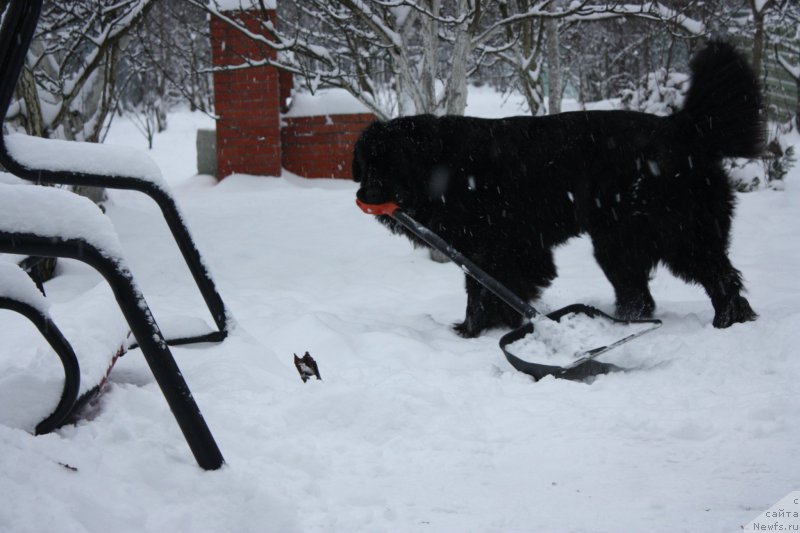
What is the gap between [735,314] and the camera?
115 inches

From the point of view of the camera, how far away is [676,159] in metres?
2.97

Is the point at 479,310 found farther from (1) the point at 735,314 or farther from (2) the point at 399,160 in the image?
(1) the point at 735,314

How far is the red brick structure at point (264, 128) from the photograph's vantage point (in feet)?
29.0

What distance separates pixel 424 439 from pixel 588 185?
1.88 metres

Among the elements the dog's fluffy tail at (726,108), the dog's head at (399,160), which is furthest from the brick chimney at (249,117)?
the dog's fluffy tail at (726,108)

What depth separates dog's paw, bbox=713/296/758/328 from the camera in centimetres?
293

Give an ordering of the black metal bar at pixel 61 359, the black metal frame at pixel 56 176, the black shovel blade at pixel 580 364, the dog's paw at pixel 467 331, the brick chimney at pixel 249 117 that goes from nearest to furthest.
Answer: the black metal frame at pixel 56 176, the black metal bar at pixel 61 359, the black shovel blade at pixel 580 364, the dog's paw at pixel 467 331, the brick chimney at pixel 249 117

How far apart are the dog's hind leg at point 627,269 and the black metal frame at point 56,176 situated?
207cm

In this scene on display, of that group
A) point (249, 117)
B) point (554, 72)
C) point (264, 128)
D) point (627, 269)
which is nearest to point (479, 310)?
point (627, 269)

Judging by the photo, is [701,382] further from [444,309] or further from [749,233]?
[749,233]

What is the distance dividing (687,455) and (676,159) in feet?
5.85

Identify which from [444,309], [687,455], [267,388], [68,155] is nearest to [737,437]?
[687,455]

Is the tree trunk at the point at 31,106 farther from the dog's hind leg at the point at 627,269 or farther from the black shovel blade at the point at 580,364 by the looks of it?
the dog's hind leg at the point at 627,269

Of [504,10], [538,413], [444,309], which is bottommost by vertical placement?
[444,309]
